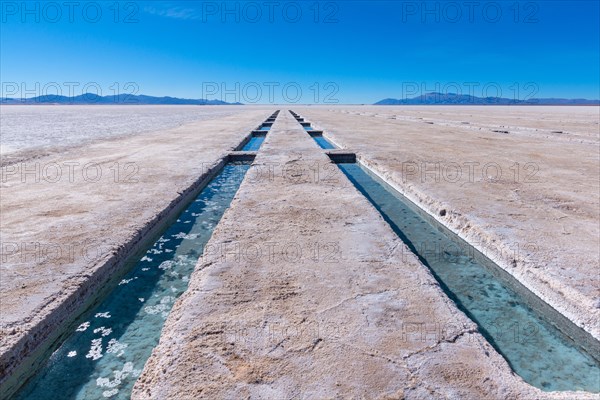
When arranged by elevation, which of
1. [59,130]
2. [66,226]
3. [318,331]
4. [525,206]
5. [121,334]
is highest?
[59,130]

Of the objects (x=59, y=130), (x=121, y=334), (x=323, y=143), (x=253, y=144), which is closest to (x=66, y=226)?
(x=121, y=334)

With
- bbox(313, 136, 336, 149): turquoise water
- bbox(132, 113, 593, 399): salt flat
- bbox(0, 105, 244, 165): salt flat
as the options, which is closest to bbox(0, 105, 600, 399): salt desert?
bbox(132, 113, 593, 399): salt flat

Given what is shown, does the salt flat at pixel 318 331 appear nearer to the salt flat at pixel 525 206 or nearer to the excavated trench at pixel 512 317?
the excavated trench at pixel 512 317

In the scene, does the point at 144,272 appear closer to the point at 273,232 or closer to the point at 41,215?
the point at 273,232

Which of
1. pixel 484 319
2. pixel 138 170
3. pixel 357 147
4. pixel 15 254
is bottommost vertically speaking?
pixel 484 319

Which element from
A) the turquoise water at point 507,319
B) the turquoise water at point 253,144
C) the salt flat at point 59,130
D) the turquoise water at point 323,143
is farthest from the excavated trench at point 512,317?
the salt flat at point 59,130

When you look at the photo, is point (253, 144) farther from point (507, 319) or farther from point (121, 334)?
point (507, 319)

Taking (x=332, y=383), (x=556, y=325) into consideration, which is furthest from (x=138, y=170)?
(x=556, y=325)
